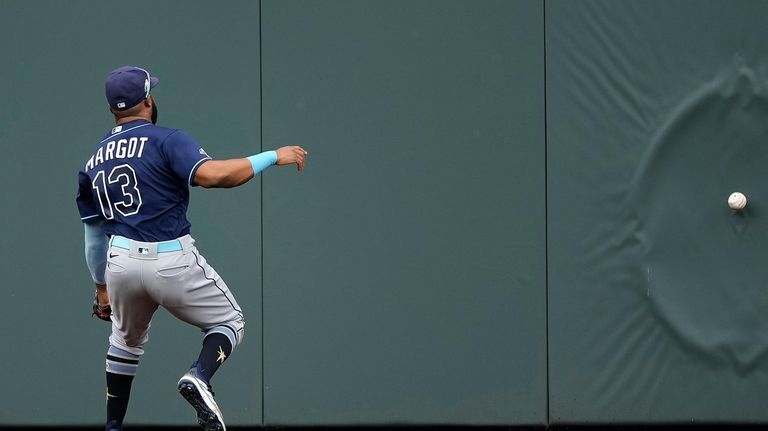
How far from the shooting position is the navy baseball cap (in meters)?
5.52

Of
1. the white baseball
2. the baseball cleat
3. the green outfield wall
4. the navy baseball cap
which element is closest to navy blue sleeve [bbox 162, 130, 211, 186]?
the navy baseball cap

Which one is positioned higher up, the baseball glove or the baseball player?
the baseball player

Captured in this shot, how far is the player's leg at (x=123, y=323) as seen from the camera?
17.9 feet

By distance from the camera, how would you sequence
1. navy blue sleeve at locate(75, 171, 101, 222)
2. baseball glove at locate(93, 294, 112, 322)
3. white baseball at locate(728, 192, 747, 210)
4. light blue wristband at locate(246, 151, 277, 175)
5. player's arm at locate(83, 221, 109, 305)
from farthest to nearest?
white baseball at locate(728, 192, 747, 210) → baseball glove at locate(93, 294, 112, 322) → player's arm at locate(83, 221, 109, 305) → navy blue sleeve at locate(75, 171, 101, 222) → light blue wristband at locate(246, 151, 277, 175)

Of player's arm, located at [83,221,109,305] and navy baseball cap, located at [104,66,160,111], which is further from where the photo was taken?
player's arm, located at [83,221,109,305]

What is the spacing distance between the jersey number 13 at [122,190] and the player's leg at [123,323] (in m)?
0.19

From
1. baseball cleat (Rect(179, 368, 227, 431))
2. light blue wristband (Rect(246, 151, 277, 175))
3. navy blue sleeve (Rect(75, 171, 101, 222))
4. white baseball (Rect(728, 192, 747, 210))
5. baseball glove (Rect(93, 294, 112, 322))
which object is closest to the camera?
baseball cleat (Rect(179, 368, 227, 431))

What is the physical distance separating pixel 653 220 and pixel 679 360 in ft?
2.71

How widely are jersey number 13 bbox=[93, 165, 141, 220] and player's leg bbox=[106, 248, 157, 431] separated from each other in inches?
7.4

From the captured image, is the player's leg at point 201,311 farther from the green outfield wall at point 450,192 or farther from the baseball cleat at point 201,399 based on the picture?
the green outfield wall at point 450,192

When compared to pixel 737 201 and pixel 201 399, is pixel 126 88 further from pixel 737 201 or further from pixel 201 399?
pixel 737 201

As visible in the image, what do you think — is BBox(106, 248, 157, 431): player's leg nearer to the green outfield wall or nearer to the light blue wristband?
the light blue wristband

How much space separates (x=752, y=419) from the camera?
7.22 m

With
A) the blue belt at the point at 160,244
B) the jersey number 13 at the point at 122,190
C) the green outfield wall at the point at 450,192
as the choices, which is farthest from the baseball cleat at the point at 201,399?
the green outfield wall at the point at 450,192
